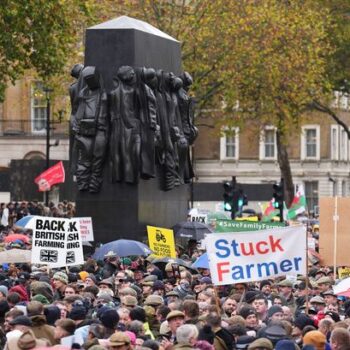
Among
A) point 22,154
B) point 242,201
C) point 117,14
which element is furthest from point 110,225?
point 22,154

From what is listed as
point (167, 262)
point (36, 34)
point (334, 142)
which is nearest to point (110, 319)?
point (167, 262)

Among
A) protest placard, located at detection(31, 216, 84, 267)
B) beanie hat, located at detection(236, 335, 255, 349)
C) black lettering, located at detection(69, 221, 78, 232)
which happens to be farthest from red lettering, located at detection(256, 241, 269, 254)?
black lettering, located at detection(69, 221, 78, 232)

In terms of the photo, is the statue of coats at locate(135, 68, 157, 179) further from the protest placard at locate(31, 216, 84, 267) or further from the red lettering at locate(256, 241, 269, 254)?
the red lettering at locate(256, 241, 269, 254)

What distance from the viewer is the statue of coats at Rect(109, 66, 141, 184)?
117ft

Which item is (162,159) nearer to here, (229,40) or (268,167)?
(229,40)

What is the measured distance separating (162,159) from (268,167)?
6567cm

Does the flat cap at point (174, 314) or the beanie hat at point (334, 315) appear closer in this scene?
the flat cap at point (174, 314)

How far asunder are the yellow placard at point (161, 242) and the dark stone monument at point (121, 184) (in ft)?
20.7

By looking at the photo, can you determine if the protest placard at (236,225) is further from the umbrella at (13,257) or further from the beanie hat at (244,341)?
the beanie hat at (244,341)

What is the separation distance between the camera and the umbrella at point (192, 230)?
3628 centimetres

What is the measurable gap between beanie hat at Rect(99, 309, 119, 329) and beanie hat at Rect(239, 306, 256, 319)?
6.13 ft

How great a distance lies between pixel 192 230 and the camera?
36.7 m

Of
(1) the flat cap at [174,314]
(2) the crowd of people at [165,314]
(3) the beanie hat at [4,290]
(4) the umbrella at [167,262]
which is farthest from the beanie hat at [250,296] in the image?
(4) the umbrella at [167,262]

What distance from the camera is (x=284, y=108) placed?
64125 millimetres
